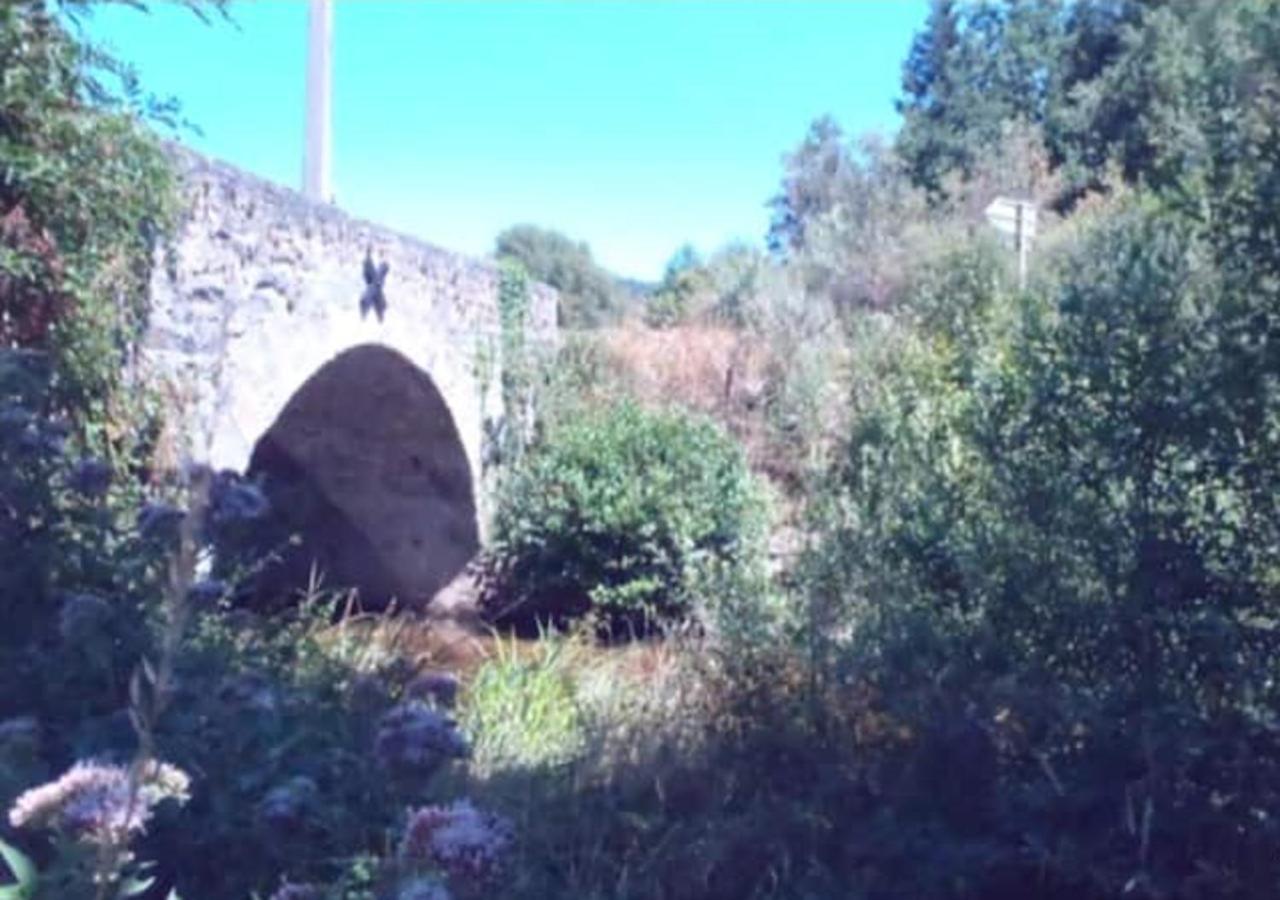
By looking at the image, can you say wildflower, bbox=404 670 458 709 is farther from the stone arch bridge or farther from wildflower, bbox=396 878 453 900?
the stone arch bridge

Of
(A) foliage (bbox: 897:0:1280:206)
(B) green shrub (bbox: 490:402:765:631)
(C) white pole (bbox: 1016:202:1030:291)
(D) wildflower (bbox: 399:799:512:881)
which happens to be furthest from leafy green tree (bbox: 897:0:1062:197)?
(D) wildflower (bbox: 399:799:512:881)

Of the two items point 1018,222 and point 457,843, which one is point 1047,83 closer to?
point 1018,222

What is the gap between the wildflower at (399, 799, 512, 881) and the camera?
92.0 inches

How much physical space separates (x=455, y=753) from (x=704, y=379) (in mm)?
12799

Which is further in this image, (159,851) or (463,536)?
(463,536)

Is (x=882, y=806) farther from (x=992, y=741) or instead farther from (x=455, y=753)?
(x=455, y=753)

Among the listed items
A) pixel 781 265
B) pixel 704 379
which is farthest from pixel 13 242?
pixel 781 265

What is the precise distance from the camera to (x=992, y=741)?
4941mm

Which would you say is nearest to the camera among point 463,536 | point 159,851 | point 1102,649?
point 159,851

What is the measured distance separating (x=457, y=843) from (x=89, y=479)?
6.38ft

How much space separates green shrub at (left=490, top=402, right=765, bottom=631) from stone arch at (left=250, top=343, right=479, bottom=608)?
0.48m

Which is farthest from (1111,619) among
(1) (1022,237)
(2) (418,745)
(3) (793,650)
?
(1) (1022,237)

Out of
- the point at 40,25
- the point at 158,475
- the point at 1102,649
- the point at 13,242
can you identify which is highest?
the point at 40,25

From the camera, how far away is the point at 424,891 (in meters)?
2.25
